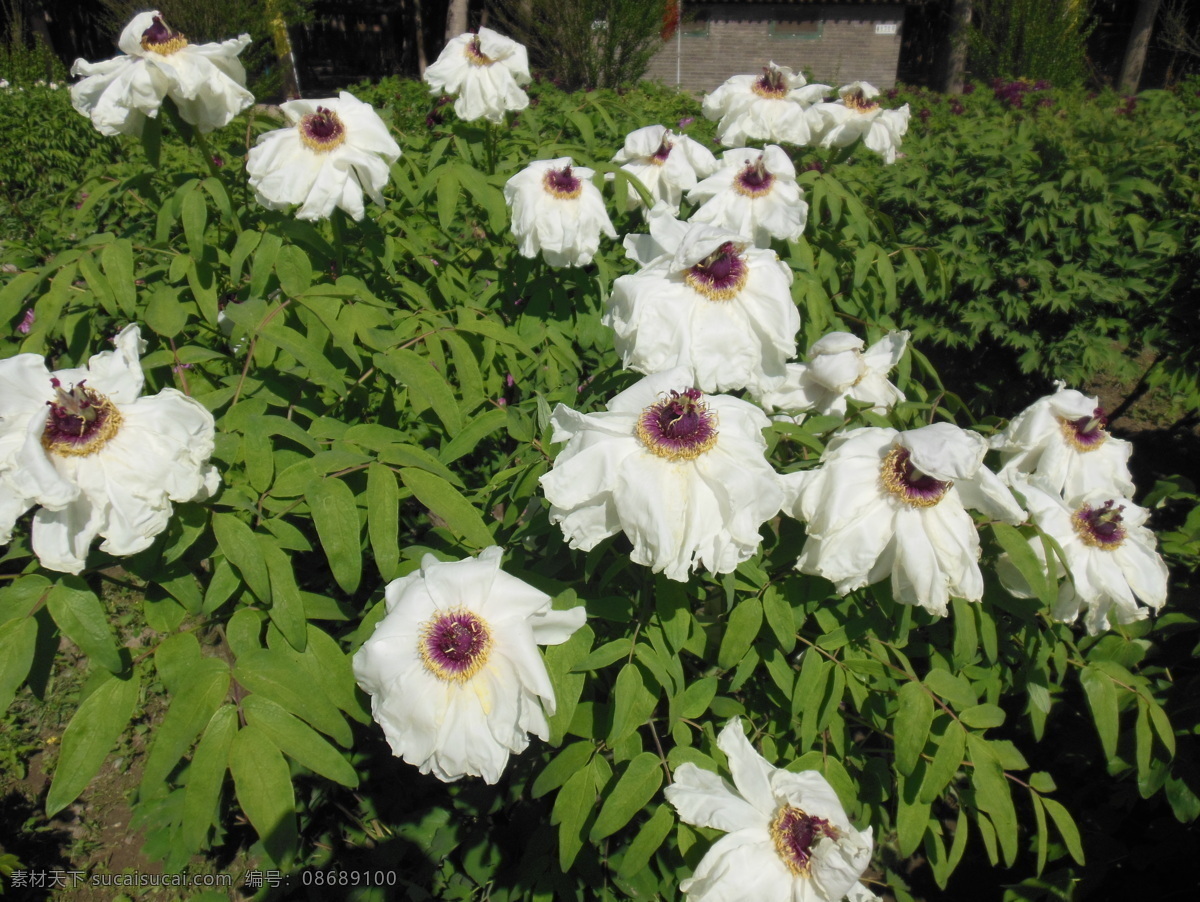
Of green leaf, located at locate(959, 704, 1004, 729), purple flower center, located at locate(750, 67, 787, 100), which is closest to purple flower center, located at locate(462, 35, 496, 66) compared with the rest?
purple flower center, located at locate(750, 67, 787, 100)

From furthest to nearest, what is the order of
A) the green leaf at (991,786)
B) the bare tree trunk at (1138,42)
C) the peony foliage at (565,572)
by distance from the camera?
1. the bare tree trunk at (1138,42)
2. the green leaf at (991,786)
3. the peony foliage at (565,572)

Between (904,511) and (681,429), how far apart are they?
567 millimetres

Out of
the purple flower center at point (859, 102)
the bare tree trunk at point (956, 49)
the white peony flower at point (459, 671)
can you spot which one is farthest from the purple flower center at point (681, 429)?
the bare tree trunk at point (956, 49)

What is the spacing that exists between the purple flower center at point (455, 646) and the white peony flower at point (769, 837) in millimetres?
605

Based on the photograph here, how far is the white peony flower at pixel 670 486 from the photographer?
5.12 feet

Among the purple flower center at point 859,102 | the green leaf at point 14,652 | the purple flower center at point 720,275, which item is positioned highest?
the purple flower center at point 859,102

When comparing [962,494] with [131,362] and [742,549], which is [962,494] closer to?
[742,549]

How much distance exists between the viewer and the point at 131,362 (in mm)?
1676

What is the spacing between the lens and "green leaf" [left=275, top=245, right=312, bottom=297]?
A: 7.01ft

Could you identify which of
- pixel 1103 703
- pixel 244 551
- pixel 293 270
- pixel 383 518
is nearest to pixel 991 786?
pixel 1103 703

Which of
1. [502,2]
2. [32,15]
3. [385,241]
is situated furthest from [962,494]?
[32,15]

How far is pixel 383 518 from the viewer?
5.53ft

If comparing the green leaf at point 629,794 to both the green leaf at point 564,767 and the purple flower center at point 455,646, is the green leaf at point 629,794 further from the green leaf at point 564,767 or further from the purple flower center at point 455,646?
the purple flower center at point 455,646

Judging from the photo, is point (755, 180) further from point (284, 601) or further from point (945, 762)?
point (284, 601)
